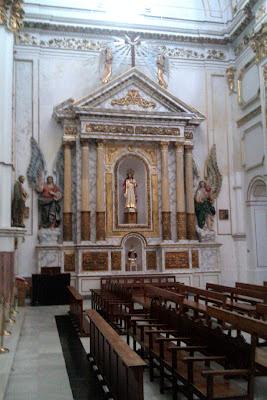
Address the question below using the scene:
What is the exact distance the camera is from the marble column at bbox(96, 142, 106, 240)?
14953 millimetres

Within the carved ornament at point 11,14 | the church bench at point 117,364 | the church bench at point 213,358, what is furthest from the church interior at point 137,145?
the church bench at point 213,358

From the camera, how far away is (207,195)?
16125 mm

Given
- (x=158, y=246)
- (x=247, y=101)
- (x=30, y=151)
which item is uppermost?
(x=247, y=101)

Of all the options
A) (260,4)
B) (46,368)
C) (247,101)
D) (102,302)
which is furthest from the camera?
(247,101)

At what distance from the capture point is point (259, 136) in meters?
15.3

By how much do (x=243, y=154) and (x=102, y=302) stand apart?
882cm

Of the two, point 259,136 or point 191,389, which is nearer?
point 191,389

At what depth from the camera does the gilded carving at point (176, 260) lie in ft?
49.8

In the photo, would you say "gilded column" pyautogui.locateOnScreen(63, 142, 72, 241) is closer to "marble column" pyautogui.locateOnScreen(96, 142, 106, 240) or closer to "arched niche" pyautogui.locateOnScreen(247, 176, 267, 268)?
"marble column" pyautogui.locateOnScreen(96, 142, 106, 240)

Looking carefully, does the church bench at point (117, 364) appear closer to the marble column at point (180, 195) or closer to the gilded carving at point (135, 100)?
the marble column at point (180, 195)

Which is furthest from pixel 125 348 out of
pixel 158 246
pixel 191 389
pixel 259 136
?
pixel 259 136

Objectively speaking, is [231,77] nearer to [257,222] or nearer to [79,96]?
[257,222]

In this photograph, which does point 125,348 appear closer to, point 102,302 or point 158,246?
point 102,302

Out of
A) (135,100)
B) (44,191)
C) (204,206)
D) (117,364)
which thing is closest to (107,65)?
(135,100)
